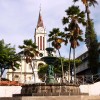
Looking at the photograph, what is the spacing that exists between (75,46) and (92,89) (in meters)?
9.37

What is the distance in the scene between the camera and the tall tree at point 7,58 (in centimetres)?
6172

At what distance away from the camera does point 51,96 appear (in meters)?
20.2

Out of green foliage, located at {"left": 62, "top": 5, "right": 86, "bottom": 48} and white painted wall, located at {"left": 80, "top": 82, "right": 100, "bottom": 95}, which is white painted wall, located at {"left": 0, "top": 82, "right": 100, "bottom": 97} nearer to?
white painted wall, located at {"left": 80, "top": 82, "right": 100, "bottom": 95}

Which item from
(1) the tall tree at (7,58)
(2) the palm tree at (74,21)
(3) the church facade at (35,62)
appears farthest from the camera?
(3) the church facade at (35,62)

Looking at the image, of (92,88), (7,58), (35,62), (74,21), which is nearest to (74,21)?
(74,21)

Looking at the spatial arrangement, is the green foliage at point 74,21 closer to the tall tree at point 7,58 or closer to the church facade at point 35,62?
the tall tree at point 7,58

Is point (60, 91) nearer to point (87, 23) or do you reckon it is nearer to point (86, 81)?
point (86, 81)

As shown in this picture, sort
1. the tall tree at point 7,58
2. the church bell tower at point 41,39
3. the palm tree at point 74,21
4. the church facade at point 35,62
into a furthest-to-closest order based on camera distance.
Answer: the church bell tower at point 41,39 < the church facade at point 35,62 < the tall tree at point 7,58 < the palm tree at point 74,21

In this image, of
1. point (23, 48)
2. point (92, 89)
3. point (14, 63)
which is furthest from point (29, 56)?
point (92, 89)

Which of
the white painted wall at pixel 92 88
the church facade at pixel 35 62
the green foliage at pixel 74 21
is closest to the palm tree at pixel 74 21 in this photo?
the green foliage at pixel 74 21

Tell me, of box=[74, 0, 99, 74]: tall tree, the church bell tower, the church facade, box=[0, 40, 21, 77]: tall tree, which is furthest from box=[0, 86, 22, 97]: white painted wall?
the church bell tower

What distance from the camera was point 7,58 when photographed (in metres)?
61.7

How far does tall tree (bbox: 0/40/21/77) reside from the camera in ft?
202

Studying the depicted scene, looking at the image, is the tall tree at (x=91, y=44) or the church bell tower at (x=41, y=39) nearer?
the tall tree at (x=91, y=44)
